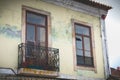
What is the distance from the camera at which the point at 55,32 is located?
15.5 meters

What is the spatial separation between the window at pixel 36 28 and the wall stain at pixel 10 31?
25.0 inches

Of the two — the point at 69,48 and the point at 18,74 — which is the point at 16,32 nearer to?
the point at 18,74

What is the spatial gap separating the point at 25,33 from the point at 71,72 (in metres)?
3.11

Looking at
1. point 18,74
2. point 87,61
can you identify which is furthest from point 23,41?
point 87,61

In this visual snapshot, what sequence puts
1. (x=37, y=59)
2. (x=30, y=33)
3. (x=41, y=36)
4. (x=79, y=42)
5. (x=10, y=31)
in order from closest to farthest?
1. (x=10, y=31)
2. (x=37, y=59)
3. (x=30, y=33)
4. (x=41, y=36)
5. (x=79, y=42)

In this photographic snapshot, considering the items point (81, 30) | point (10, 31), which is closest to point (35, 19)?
point (10, 31)

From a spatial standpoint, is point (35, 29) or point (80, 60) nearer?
point (35, 29)

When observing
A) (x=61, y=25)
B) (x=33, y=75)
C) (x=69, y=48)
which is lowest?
(x=33, y=75)

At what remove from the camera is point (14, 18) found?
14.1m

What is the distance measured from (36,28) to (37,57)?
1.62m

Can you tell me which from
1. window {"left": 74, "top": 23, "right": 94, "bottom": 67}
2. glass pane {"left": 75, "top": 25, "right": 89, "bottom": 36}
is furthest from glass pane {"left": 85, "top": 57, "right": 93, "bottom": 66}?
glass pane {"left": 75, "top": 25, "right": 89, "bottom": 36}

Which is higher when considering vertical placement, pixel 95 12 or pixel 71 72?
pixel 95 12

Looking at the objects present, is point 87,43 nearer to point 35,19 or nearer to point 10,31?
point 35,19

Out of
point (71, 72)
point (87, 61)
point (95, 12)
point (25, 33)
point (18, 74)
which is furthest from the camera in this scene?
point (95, 12)
